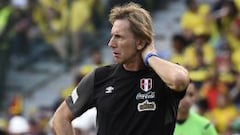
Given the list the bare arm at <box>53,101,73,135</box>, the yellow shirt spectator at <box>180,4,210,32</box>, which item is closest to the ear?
the bare arm at <box>53,101,73,135</box>

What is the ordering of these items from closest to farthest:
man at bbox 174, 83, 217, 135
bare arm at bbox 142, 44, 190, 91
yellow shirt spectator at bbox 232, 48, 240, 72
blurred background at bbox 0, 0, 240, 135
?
bare arm at bbox 142, 44, 190, 91 < man at bbox 174, 83, 217, 135 < yellow shirt spectator at bbox 232, 48, 240, 72 < blurred background at bbox 0, 0, 240, 135

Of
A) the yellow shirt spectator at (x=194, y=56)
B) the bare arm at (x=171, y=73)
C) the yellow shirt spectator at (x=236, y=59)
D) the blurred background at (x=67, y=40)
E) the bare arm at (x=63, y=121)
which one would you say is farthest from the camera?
the blurred background at (x=67, y=40)

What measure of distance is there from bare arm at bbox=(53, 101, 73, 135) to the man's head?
525mm

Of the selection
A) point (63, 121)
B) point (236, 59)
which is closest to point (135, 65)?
point (63, 121)

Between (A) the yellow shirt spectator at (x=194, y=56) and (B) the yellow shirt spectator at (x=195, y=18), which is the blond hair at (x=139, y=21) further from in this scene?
(B) the yellow shirt spectator at (x=195, y=18)

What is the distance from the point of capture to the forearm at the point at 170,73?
514cm

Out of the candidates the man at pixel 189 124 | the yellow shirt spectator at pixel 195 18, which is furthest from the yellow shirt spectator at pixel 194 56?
the man at pixel 189 124

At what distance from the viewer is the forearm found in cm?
514

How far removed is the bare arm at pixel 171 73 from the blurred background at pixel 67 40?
278 inches

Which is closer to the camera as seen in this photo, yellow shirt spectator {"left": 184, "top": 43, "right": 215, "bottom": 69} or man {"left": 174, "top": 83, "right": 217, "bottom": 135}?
man {"left": 174, "top": 83, "right": 217, "bottom": 135}

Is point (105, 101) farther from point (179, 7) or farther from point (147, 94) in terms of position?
point (179, 7)

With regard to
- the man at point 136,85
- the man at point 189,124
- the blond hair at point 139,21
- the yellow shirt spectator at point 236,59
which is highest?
the blond hair at point 139,21

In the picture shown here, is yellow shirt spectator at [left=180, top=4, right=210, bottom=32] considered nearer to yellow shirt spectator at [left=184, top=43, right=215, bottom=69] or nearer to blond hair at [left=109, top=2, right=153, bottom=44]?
yellow shirt spectator at [left=184, top=43, right=215, bottom=69]

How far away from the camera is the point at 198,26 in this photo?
13.2 m
